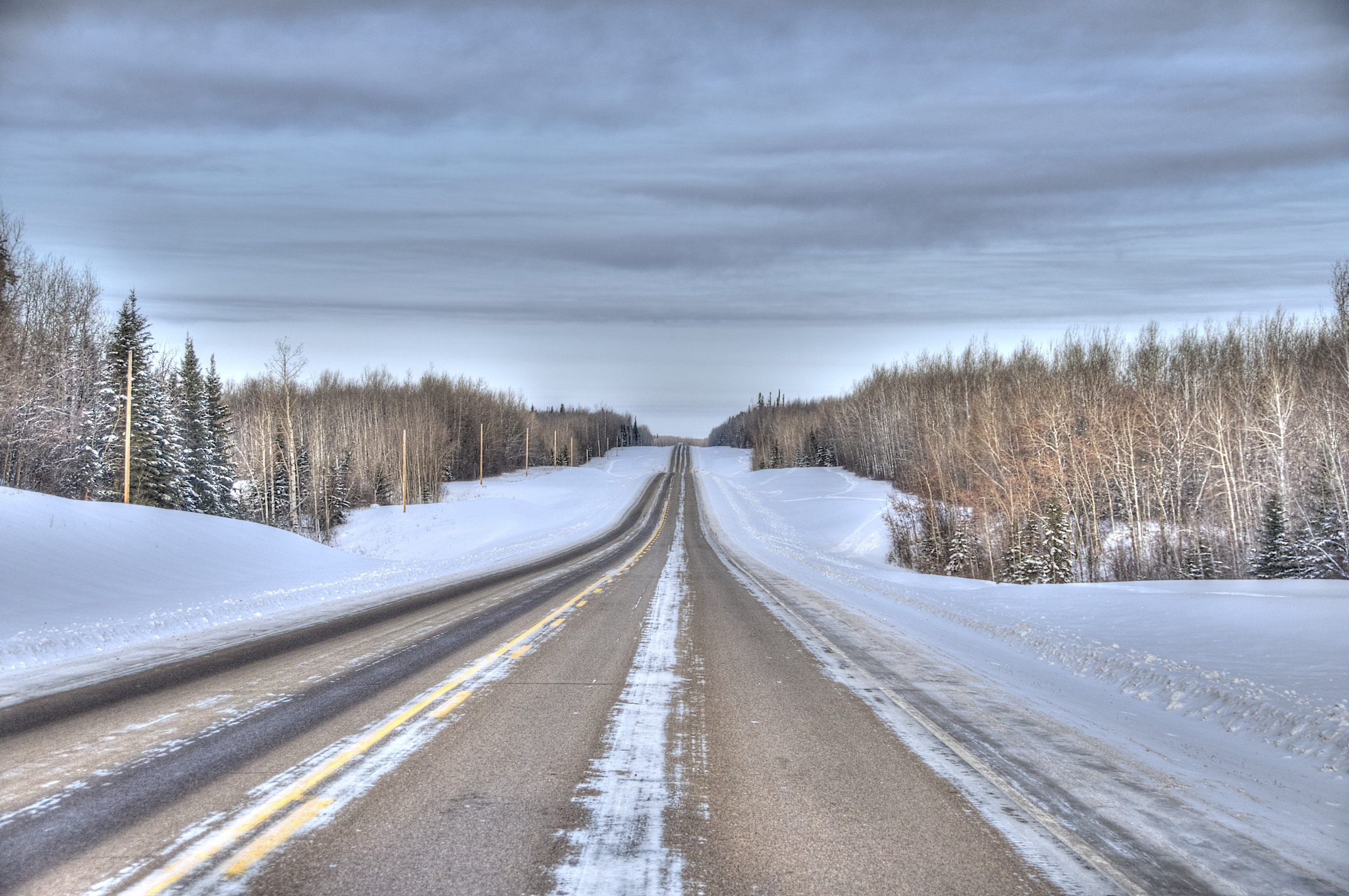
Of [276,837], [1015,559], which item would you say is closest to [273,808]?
[276,837]

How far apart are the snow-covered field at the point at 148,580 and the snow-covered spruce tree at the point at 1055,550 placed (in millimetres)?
18438

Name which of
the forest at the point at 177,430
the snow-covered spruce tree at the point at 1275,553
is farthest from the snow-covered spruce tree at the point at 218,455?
the snow-covered spruce tree at the point at 1275,553

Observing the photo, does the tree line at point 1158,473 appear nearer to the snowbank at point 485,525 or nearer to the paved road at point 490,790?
the snowbank at point 485,525

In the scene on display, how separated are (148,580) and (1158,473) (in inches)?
1587

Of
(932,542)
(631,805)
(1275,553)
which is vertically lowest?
(1275,553)

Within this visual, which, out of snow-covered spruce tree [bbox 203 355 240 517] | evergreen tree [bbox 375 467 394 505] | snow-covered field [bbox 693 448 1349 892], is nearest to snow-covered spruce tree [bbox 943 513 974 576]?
snow-covered field [bbox 693 448 1349 892]

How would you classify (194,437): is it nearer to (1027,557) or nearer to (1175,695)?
(1027,557)

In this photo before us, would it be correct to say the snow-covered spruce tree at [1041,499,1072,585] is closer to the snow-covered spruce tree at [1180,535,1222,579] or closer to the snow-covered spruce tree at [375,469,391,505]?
the snow-covered spruce tree at [1180,535,1222,579]

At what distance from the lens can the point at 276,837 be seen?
3539 mm

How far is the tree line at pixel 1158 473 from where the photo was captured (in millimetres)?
30000

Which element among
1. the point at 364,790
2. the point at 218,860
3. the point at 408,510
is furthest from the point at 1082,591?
the point at 408,510

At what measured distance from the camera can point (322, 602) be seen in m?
13.6

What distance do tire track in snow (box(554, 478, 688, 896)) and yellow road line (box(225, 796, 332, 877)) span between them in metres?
1.32

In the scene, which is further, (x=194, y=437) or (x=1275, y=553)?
(x=194, y=437)
